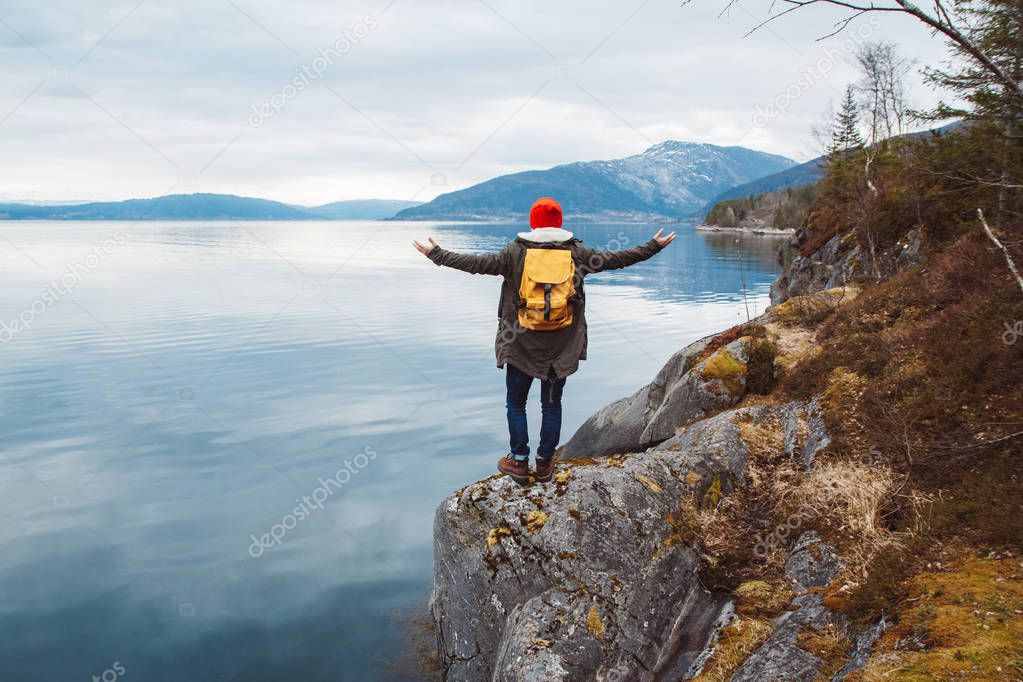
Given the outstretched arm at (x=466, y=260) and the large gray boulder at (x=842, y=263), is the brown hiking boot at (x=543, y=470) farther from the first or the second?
the large gray boulder at (x=842, y=263)

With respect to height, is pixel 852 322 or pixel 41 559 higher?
pixel 852 322

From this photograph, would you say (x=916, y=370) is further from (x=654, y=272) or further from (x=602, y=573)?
(x=654, y=272)

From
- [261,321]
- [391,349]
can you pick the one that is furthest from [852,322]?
[261,321]

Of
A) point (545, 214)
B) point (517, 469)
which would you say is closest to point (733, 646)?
point (517, 469)

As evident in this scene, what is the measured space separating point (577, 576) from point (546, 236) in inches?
169

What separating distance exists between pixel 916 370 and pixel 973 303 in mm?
1576

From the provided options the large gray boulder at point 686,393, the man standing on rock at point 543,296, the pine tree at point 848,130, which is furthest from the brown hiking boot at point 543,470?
the pine tree at point 848,130

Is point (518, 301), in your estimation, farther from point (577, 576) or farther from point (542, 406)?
point (577, 576)

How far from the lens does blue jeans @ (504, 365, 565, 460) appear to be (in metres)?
8.23

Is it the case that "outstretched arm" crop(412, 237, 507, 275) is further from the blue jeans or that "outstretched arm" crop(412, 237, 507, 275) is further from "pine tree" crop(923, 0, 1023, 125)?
"pine tree" crop(923, 0, 1023, 125)

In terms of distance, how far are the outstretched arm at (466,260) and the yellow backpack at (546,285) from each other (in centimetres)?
32

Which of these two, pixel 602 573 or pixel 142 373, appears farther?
pixel 142 373

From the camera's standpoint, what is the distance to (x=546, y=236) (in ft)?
25.6

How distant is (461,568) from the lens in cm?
882
